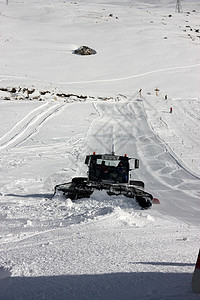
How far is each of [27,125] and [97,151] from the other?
23.6ft

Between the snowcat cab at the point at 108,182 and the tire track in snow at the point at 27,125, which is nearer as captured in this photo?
the snowcat cab at the point at 108,182

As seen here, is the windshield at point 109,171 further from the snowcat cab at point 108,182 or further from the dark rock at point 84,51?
the dark rock at point 84,51

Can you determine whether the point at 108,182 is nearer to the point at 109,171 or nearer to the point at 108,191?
the point at 109,171

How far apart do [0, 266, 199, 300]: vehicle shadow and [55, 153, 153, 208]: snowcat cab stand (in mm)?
5157

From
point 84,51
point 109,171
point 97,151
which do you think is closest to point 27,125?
point 97,151

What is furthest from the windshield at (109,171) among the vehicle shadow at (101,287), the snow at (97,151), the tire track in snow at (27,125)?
the tire track in snow at (27,125)

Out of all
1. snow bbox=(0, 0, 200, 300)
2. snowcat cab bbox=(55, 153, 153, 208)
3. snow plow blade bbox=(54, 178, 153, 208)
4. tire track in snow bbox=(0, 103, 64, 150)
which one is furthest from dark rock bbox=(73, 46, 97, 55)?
snow plow blade bbox=(54, 178, 153, 208)

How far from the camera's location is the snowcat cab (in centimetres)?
1034

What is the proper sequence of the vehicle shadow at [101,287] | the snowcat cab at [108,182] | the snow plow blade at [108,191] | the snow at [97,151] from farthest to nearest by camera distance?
the snowcat cab at [108,182] < the snow plow blade at [108,191] < the snow at [97,151] < the vehicle shadow at [101,287]

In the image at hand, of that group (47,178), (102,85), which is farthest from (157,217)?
(102,85)

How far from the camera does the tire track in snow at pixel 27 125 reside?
21.6 m

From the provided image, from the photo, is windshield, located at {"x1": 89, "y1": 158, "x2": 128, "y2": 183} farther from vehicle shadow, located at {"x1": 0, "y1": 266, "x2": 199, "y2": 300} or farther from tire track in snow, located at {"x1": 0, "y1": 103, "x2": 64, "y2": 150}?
tire track in snow, located at {"x1": 0, "y1": 103, "x2": 64, "y2": 150}

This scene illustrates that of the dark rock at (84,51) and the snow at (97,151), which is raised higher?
the dark rock at (84,51)

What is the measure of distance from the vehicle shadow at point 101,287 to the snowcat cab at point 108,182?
516 centimetres
